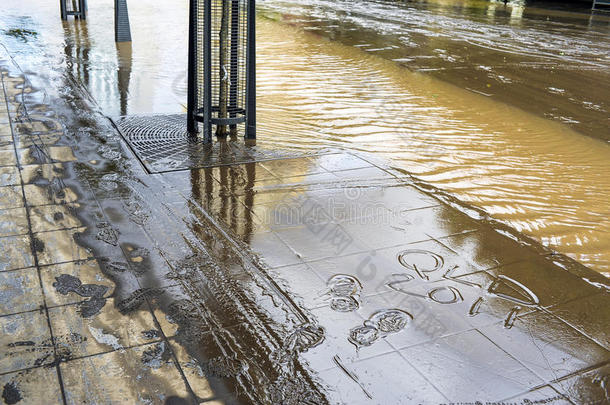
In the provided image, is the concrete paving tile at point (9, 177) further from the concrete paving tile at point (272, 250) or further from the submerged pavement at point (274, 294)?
the concrete paving tile at point (272, 250)

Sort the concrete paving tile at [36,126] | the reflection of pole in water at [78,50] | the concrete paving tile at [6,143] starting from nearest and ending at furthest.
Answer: the concrete paving tile at [6,143] < the concrete paving tile at [36,126] < the reflection of pole in water at [78,50]

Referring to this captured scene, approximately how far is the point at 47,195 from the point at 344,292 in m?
2.75

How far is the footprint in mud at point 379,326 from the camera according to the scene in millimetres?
3346

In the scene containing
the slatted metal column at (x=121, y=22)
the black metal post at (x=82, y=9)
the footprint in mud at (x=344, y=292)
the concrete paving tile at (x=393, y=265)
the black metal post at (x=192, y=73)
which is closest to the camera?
the footprint in mud at (x=344, y=292)

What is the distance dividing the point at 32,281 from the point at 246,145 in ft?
10.3

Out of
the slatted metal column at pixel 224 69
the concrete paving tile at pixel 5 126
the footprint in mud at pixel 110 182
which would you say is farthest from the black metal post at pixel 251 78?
the concrete paving tile at pixel 5 126

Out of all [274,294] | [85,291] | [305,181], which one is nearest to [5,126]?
[305,181]

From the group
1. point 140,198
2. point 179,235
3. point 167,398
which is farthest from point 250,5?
point 167,398

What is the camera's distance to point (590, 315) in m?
3.69

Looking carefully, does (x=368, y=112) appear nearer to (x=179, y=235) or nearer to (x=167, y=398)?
(x=179, y=235)

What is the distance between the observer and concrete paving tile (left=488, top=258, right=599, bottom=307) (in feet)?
12.7

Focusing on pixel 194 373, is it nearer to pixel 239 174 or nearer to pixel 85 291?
pixel 85 291

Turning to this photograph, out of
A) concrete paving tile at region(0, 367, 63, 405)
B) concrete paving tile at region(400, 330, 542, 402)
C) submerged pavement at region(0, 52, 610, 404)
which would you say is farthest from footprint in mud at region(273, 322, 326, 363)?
concrete paving tile at region(0, 367, 63, 405)

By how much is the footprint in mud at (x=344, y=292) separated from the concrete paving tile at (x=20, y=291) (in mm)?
1709
